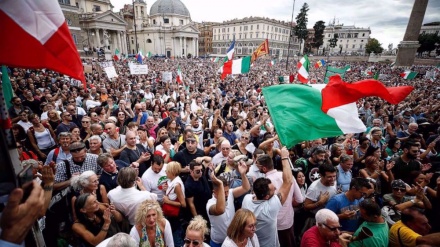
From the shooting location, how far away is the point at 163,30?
259 ft

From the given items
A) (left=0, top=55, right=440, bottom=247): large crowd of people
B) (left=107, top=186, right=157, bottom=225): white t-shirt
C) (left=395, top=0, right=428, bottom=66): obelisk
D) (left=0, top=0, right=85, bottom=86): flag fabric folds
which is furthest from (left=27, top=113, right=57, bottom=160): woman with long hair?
(left=395, top=0, right=428, bottom=66): obelisk

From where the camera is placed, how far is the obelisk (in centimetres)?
2680

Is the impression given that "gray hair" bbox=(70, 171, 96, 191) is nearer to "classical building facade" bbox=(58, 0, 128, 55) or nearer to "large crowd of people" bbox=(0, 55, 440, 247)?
"large crowd of people" bbox=(0, 55, 440, 247)

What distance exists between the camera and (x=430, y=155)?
582cm

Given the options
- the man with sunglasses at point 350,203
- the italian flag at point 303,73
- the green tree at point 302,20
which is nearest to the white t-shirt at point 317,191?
the man with sunglasses at point 350,203

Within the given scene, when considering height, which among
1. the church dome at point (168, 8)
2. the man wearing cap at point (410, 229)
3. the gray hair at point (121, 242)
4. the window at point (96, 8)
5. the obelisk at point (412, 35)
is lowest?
the man wearing cap at point (410, 229)

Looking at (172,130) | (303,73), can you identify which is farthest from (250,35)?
(172,130)

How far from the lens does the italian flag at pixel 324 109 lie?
133 inches

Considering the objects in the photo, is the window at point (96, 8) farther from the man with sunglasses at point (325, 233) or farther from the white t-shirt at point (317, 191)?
the man with sunglasses at point (325, 233)

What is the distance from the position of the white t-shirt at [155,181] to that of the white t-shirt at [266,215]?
1.42 metres

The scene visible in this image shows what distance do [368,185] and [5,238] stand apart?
3.55 metres

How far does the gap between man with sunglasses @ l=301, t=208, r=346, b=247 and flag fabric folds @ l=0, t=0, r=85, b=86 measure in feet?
9.40

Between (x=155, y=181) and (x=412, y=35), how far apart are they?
123 ft

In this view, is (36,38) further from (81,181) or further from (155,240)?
(155,240)
